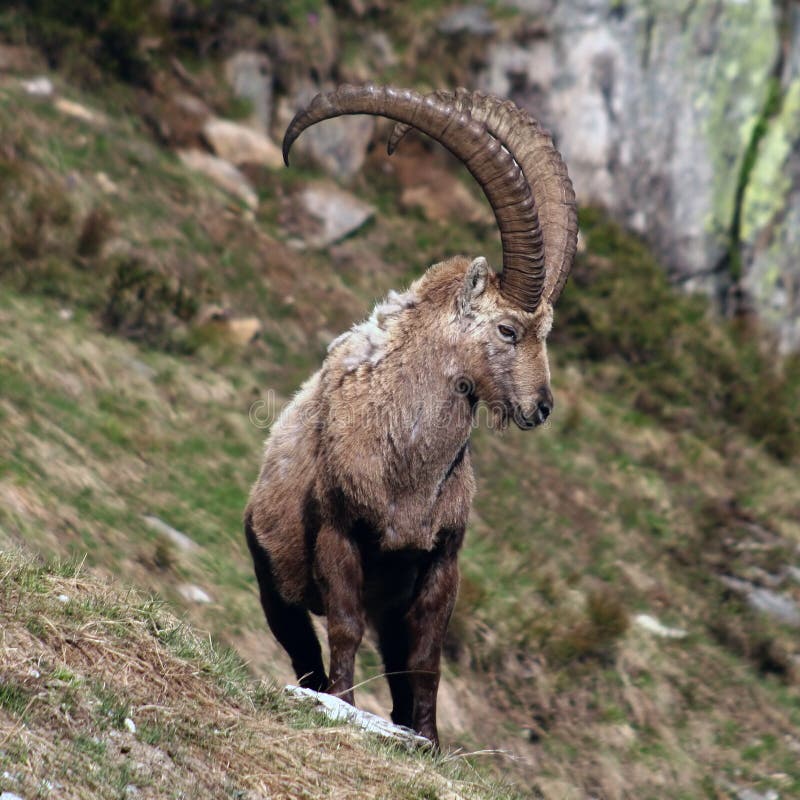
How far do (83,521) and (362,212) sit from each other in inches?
375

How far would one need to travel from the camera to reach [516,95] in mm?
19609

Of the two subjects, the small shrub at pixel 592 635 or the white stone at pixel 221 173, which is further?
the white stone at pixel 221 173

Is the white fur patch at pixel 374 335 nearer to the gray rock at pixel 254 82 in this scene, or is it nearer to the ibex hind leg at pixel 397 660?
the ibex hind leg at pixel 397 660

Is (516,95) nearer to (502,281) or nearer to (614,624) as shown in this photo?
(614,624)

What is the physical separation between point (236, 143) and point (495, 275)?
33.9 ft

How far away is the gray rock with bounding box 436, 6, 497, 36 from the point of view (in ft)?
64.6

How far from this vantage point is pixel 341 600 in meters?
6.63

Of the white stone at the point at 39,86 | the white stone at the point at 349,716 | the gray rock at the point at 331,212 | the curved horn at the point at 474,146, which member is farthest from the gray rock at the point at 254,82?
the white stone at the point at 349,716

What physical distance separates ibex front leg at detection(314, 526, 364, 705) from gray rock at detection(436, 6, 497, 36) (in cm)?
1443

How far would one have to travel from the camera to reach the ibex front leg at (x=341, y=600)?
659cm

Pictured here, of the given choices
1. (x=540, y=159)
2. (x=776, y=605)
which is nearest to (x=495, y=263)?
(x=776, y=605)

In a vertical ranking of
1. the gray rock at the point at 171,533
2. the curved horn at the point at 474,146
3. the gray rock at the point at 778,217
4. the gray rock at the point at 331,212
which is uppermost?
the gray rock at the point at 778,217

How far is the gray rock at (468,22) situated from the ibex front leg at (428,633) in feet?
46.9

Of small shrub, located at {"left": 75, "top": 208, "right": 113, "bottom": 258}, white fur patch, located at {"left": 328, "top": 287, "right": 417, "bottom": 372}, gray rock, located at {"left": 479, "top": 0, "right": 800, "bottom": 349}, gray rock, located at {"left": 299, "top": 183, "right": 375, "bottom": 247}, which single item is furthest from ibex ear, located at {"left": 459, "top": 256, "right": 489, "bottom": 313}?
gray rock, located at {"left": 479, "top": 0, "right": 800, "bottom": 349}
